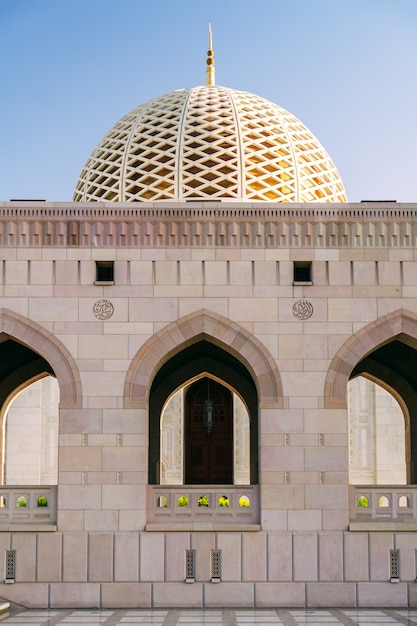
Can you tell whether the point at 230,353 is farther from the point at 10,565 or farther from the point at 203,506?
the point at 10,565

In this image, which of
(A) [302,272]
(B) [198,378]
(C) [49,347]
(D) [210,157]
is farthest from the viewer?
(B) [198,378]

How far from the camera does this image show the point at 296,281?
57.4 feet

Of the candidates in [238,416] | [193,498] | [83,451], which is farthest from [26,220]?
[238,416]

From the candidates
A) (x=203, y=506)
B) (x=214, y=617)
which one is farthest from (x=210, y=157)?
(x=214, y=617)

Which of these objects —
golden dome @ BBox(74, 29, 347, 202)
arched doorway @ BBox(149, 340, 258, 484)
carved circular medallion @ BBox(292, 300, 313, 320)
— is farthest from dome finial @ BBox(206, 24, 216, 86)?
carved circular medallion @ BBox(292, 300, 313, 320)

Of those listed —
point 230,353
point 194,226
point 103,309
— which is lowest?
point 230,353

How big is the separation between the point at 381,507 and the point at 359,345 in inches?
108

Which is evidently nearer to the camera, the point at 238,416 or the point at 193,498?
the point at 193,498

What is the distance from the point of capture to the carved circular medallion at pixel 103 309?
56.5 ft

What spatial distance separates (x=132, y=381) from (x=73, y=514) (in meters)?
2.40

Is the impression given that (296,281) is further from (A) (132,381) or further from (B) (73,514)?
(B) (73,514)

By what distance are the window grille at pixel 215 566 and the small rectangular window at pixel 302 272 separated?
4.81 meters

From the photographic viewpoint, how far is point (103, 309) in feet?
56.5

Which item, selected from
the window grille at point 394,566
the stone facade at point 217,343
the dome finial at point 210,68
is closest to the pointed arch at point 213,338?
the stone facade at point 217,343
